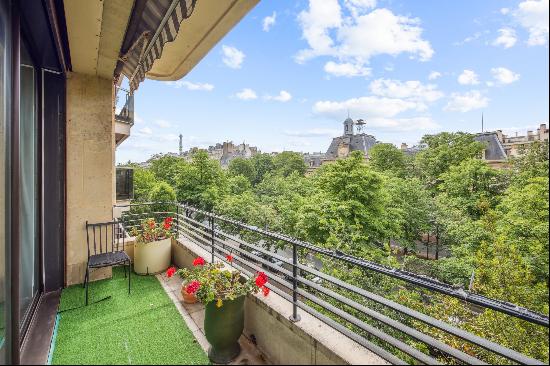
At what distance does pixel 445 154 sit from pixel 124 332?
78.7 feet

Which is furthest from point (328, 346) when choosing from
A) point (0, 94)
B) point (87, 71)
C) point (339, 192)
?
point (339, 192)

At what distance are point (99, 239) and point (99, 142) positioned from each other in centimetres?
127

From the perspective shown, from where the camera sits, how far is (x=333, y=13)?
2.80 m

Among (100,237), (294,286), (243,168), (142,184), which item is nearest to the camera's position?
(294,286)

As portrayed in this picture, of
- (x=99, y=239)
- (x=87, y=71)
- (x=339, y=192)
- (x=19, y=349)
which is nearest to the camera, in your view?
(x=19, y=349)

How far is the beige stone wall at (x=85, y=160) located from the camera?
3.29 meters

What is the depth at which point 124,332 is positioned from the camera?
1.64 metres

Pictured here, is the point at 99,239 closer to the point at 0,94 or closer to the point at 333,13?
the point at 0,94

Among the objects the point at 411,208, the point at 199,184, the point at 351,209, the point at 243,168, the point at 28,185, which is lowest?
the point at 411,208

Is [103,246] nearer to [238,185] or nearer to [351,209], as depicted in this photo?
[351,209]

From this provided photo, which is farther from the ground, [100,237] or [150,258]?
[100,237]

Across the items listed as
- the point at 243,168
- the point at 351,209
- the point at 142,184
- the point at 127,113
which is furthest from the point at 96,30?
the point at 243,168

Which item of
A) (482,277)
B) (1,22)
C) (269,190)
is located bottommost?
(482,277)

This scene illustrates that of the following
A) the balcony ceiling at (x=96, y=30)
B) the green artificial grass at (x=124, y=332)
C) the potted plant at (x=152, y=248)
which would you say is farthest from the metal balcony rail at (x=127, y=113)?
the green artificial grass at (x=124, y=332)
